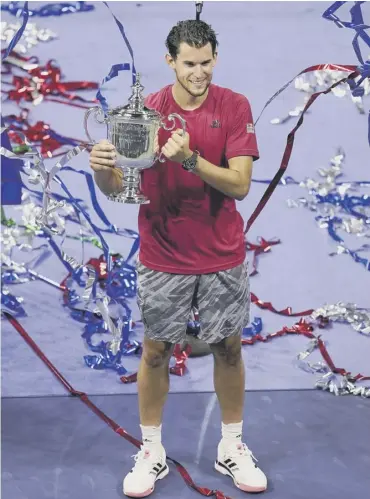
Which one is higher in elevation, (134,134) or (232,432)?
(134,134)

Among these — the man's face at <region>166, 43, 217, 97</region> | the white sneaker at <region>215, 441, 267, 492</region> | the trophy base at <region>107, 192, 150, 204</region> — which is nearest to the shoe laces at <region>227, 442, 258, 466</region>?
the white sneaker at <region>215, 441, 267, 492</region>

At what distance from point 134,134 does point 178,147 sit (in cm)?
19

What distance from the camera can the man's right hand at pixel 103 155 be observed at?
220cm

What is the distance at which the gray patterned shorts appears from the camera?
2.36m

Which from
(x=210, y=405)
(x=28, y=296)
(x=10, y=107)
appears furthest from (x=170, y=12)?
(x=210, y=405)

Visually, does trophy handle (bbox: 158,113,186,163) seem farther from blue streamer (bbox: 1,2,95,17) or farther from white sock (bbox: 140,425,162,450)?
blue streamer (bbox: 1,2,95,17)

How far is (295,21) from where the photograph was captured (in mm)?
4422

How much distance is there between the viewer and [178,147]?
6.80ft

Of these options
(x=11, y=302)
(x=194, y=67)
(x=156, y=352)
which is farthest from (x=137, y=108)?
(x=11, y=302)

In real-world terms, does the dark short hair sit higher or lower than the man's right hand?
higher

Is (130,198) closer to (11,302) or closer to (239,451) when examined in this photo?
(239,451)

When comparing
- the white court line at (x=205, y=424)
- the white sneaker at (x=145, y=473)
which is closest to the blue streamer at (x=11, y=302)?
the white court line at (x=205, y=424)

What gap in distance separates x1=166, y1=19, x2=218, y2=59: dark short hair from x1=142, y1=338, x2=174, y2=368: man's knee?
2.42 ft

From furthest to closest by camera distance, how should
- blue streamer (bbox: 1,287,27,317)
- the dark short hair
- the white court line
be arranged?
blue streamer (bbox: 1,287,27,317), the white court line, the dark short hair
